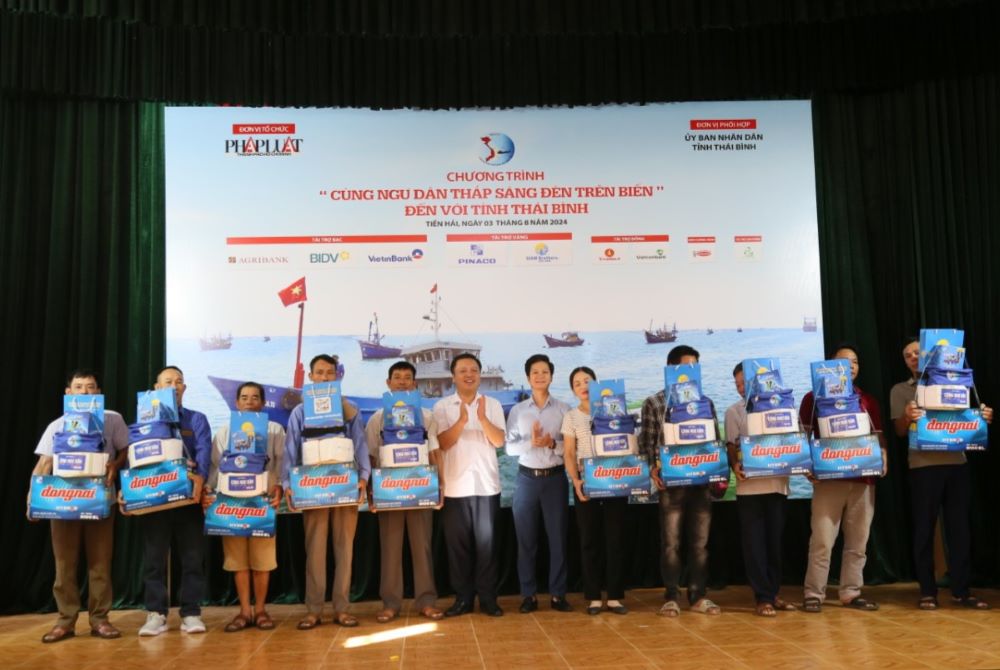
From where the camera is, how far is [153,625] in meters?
5.10

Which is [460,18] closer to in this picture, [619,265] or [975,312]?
[619,265]

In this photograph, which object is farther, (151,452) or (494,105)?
(494,105)

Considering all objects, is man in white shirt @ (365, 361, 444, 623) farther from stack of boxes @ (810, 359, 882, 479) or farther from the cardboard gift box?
stack of boxes @ (810, 359, 882, 479)

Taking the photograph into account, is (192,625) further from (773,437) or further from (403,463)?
(773,437)

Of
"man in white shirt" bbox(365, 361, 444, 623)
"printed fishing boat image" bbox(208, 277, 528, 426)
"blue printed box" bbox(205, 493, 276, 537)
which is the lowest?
"man in white shirt" bbox(365, 361, 444, 623)

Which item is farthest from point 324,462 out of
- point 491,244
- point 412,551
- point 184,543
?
point 491,244

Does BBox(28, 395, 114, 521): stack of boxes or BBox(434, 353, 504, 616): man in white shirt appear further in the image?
BBox(434, 353, 504, 616): man in white shirt

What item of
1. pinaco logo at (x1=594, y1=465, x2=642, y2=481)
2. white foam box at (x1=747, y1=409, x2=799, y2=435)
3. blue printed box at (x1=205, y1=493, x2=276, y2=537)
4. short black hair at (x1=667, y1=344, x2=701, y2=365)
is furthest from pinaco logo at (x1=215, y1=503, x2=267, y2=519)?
white foam box at (x1=747, y1=409, x2=799, y2=435)

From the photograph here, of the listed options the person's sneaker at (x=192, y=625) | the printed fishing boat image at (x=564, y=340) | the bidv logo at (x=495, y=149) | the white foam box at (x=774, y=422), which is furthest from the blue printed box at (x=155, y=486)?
the white foam box at (x=774, y=422)

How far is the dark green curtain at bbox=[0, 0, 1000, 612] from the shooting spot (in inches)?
240

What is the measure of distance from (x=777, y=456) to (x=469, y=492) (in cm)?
171

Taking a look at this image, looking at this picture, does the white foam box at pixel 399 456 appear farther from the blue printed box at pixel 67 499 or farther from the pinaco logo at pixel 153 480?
the blue printed box at pixel 67 499

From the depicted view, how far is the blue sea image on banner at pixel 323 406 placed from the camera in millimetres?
5102

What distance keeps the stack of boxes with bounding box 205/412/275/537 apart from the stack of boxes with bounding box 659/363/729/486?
2168mm
